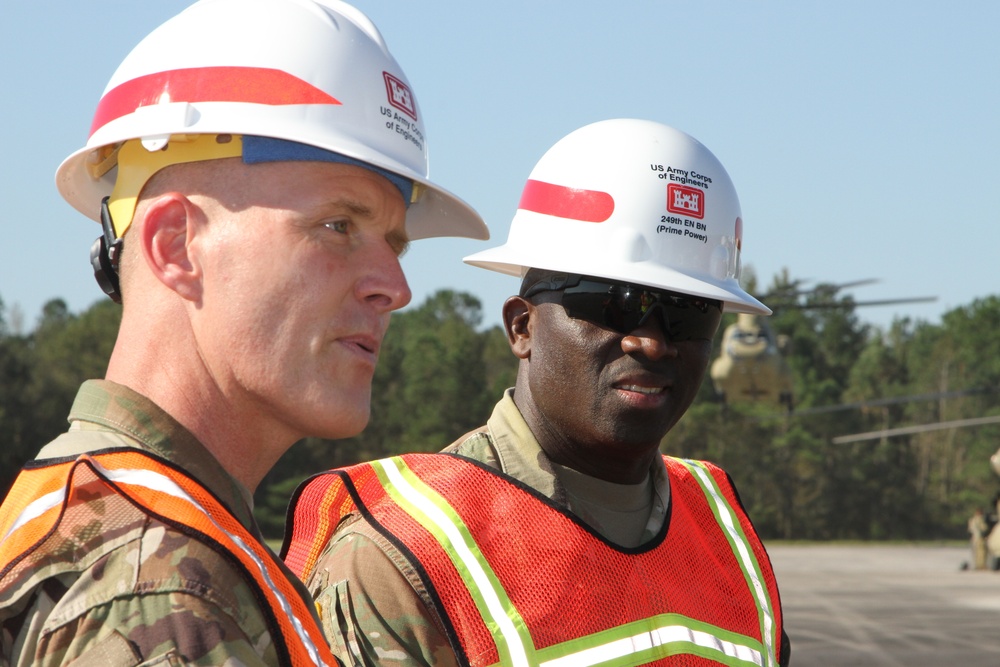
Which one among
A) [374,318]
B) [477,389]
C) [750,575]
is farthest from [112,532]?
[477,389]

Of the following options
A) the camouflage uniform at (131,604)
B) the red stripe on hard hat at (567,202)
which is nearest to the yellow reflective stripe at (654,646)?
the red stripe on hard hat at (567,202)

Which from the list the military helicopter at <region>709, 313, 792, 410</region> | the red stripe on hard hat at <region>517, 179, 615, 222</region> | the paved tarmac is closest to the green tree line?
the military helicopter at <region>709, 313, 792, 410</region>

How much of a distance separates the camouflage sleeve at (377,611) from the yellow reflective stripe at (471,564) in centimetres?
11

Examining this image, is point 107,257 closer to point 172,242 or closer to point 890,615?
point 172,242

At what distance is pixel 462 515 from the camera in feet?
9.48

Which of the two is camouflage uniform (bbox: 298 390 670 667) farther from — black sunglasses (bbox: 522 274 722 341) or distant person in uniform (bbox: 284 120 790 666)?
black sunglasses (bbox: 522 274 722 341)

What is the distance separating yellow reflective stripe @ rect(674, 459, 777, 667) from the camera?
3283 millimetres

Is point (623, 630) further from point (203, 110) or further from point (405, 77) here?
point (203, 110)

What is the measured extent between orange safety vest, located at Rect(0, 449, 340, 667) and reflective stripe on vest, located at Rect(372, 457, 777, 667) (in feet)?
3.91

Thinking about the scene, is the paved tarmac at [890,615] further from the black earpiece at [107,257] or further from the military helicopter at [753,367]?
the black earpiece at [107,257]

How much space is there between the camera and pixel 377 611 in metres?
2.61

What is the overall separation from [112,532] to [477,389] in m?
87.6

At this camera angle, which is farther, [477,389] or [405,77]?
[477,389]

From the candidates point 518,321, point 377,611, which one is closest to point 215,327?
point 377,611
